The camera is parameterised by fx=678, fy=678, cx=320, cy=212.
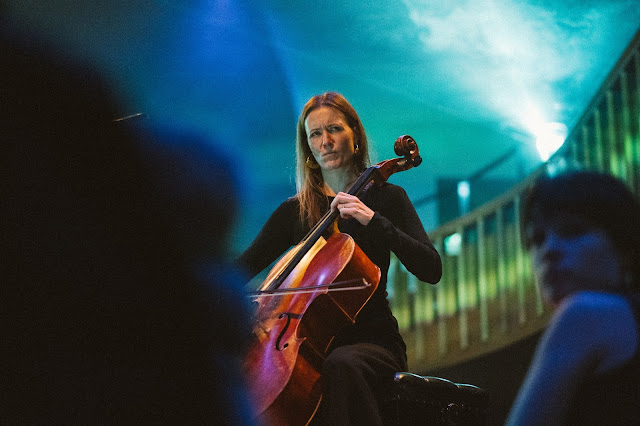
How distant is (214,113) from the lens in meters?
3.80

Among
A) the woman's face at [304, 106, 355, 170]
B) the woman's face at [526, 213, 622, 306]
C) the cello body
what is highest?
the woman's face at [304, 106, 355, 170]

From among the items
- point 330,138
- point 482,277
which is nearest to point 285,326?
point 330,138

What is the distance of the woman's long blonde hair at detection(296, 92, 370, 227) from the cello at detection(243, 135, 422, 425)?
0.66 ft

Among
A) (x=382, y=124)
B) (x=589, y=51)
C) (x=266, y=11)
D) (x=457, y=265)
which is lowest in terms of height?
(x=457, y=265)

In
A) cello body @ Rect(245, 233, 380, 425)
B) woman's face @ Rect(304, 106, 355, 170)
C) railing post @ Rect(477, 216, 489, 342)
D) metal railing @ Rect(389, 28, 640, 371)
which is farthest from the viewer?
railing post @ Rect(477, 216, 489, 342)

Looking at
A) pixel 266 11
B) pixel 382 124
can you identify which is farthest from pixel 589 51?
pixel 266 11

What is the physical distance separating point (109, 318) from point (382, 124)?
361 cm

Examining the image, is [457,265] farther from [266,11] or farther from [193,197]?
[193,197]

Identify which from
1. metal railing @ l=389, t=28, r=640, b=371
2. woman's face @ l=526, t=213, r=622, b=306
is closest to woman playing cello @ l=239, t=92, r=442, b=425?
woman's face @ l=526, t=213, r=622, b=306

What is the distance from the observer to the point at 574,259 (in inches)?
27.6

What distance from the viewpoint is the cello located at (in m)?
1.48

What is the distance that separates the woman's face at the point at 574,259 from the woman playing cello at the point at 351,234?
34.6 inches

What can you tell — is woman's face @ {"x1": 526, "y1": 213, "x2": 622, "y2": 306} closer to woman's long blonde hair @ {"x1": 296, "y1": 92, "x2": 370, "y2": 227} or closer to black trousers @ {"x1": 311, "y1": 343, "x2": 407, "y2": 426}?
black trousers @ {"x1": 311, "y1": 343, "x2": 407, "y2": 426}

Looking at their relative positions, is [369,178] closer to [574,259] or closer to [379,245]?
[379,245]
